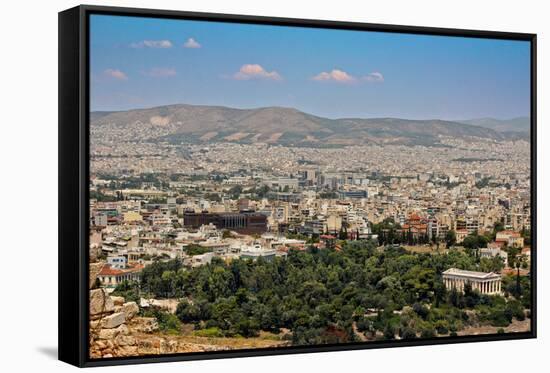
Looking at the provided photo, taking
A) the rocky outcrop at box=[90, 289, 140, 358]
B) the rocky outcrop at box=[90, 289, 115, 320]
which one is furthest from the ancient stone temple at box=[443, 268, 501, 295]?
the rocky outcrop at box=[90, 289, 115, 320]

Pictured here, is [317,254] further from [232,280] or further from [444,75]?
[444,75]

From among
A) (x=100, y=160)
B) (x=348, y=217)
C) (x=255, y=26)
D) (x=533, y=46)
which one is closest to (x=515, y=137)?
(x=533, y=46)

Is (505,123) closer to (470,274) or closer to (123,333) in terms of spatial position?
(470,274)

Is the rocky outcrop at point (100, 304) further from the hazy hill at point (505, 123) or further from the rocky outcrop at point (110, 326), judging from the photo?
the hazy hill at point (505, 123)

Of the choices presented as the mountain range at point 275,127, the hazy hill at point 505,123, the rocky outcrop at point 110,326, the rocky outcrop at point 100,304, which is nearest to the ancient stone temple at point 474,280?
the mountain range at point 275,127

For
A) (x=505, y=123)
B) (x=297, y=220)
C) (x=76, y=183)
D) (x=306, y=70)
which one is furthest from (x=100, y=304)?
(x=505, y=123)
